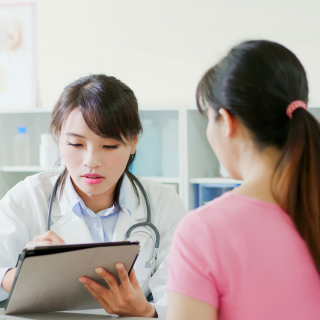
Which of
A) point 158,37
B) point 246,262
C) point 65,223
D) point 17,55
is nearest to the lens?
point 246,262

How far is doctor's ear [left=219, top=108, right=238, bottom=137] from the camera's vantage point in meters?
0.66

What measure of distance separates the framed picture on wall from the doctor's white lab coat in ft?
4.60

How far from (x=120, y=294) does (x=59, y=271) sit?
19cm

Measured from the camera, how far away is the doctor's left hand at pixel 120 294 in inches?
34.0

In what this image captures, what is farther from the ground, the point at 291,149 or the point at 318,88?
the point at 318,88

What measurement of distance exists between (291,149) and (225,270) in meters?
0.21

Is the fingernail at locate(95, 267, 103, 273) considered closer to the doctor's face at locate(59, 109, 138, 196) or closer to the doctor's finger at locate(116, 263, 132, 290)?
the doctor's finger at locate(116, 263, 132, 290)

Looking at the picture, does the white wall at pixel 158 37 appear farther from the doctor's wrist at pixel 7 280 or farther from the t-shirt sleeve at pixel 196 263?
the t-shirt sleeve at pixel 196 263

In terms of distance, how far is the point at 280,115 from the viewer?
2.11 ft

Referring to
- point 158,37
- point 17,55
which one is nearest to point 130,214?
point 158,37

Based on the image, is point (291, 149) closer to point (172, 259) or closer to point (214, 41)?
point (172, 259)

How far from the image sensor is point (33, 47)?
2.58m

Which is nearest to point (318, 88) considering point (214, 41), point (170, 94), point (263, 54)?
point (214, 41)

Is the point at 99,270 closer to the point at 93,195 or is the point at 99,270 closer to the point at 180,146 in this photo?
the point at 93,195
